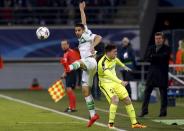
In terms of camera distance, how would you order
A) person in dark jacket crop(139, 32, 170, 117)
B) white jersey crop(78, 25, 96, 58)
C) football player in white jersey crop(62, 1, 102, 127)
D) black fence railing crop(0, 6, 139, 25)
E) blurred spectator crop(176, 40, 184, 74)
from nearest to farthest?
1. football player in white jersey crop(62, 1, 102, 127)
2. white jersey crop(78, 25, 96, 58)
3. person in dark jacket crop(139, 32, 170, 117)
4. blurred spectator crop(176, 40, 184, 74)
5. black fence railing crop(0, 6, 139, 25)

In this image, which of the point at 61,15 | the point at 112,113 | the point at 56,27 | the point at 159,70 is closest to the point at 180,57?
the point at 159,70

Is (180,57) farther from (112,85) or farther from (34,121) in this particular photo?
(112,85)

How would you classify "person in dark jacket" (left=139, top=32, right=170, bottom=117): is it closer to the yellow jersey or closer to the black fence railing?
the yellow jersey

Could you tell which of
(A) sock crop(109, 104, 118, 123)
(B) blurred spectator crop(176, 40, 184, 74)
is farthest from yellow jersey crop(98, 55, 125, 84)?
(B) blurred spectator crop(176, 40, 184, 74)

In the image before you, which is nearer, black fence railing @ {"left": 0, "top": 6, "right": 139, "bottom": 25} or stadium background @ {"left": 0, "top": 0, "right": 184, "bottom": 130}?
stadium background @ {"left": 0, "top": 0, "right": 184, "bottom": 130}

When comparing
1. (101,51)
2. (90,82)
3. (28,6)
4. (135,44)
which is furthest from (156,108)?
(28,6)

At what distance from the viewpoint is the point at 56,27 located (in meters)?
38.4

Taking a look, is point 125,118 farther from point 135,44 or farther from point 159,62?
point 135,44

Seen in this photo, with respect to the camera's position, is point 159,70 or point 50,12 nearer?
point 159,70

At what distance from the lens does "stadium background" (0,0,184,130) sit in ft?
123

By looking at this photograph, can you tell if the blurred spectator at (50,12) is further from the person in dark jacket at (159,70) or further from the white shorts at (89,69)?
the white shorts at (89,69)

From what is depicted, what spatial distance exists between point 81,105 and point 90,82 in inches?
290

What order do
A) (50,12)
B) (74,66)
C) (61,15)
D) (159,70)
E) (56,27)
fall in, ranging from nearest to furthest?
(74,66) < (159,70) < (56,27) < (61,15) < (50,12)

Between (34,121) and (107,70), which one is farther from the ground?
(107,70)
